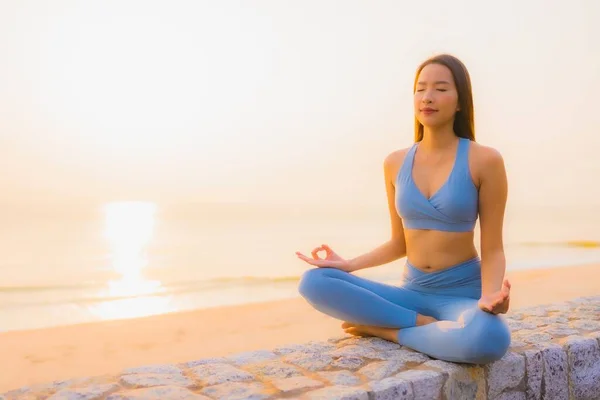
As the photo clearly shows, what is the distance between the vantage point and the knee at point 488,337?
2.56m

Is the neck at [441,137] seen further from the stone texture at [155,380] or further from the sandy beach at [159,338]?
the sandy beach at [159,338]

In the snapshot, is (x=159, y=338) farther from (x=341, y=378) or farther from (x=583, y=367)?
(x=583, y=367)

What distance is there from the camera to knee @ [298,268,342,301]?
296 cm

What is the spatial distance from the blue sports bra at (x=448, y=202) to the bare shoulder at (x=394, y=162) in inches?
6.0

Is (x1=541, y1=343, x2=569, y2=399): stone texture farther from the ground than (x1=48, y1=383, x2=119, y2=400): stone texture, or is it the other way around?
(x1=48, y1=383, x2=119, y2=400): stone texture

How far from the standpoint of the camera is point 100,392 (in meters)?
2.39

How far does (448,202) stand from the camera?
9.46ft

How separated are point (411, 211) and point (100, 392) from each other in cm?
177

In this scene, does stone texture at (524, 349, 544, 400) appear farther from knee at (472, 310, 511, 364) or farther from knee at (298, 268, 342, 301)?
knee at (298, 268, 342, 301)

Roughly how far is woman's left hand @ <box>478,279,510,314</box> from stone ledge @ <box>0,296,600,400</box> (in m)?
0.32

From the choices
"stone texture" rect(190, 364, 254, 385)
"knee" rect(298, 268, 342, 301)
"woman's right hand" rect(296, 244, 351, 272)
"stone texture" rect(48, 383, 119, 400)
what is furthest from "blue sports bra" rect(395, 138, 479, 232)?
"stone texture" rect(48, 383, 119, 400)

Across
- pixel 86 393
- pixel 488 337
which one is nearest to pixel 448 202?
pixel 488 337

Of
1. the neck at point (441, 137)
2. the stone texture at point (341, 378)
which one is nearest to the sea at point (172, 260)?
the stone texture at point (341, 378)

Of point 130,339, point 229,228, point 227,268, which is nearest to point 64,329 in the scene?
point 130,339
